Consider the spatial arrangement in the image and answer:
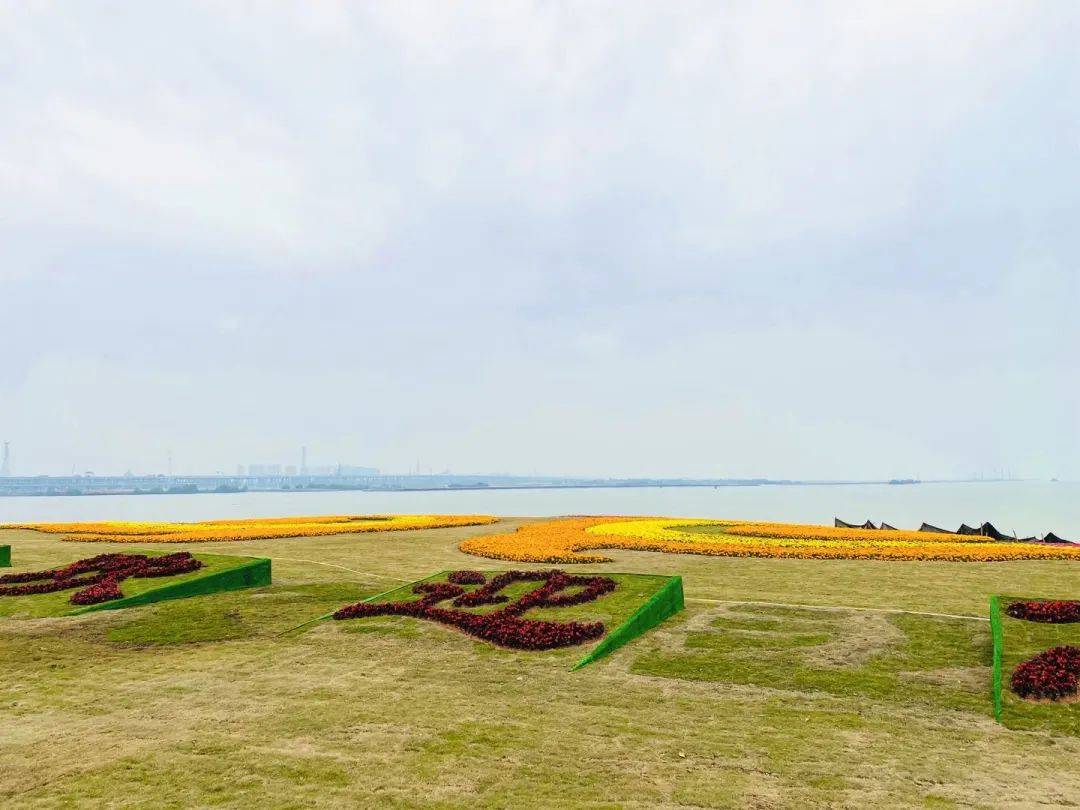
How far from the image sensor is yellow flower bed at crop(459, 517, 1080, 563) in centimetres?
2564

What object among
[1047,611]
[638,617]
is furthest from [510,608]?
[1047,611]

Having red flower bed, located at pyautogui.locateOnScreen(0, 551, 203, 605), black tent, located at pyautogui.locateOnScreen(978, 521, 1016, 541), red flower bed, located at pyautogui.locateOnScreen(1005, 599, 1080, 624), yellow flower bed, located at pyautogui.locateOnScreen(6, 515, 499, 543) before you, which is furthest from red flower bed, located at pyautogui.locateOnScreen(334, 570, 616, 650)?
black tent, located at pyautogui.locateOnScreen(978, 521, 1016, 541)

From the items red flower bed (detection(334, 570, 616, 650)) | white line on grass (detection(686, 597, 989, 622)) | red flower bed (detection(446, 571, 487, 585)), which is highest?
red flower bed (detection(446, 571, 487, 585))

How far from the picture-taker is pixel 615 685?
11789 mm

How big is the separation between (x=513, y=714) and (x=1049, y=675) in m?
8.07

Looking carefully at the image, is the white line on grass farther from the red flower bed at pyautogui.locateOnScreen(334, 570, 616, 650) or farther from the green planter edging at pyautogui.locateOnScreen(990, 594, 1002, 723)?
the red flower bed at pyautogui.locateOnScreen(334, 570, 616, 650)

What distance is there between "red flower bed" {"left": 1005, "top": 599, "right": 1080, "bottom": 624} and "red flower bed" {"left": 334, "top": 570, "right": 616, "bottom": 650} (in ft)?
26.4

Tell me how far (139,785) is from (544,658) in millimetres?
6757

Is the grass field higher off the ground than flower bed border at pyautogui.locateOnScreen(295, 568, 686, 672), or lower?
lower

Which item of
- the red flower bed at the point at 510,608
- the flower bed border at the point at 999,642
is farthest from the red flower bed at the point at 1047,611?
the red flower bed at the point at 510,608

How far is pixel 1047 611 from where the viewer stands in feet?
44.7

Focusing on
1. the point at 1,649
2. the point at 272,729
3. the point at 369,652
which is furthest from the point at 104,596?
the point at 272,729

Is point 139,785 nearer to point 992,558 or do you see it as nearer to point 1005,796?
point 1005,796

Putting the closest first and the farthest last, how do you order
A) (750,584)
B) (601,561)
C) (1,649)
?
(1,649), (750,584), (601,561)
